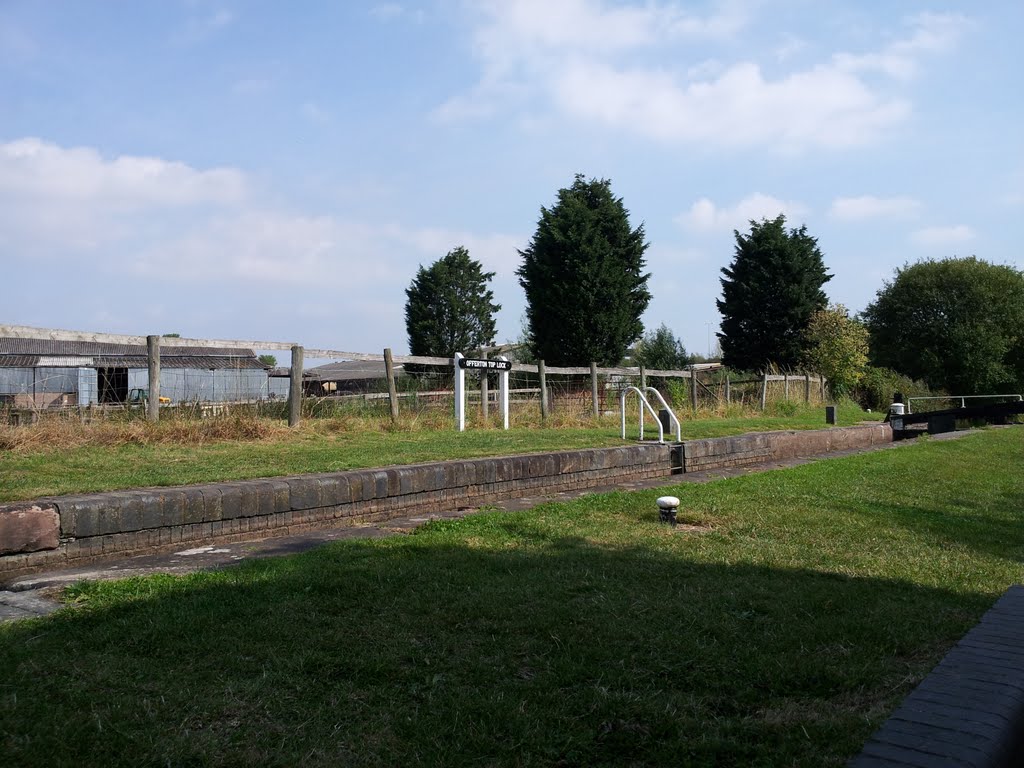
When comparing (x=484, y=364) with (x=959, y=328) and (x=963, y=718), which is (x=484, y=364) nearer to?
(x=963, y=718)

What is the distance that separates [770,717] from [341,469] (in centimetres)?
519

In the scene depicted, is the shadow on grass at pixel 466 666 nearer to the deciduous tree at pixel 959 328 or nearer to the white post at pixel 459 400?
the white post at pixel 459 400

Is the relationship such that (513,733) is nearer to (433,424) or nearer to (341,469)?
(341,469)

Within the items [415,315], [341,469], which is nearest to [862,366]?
[415,315]

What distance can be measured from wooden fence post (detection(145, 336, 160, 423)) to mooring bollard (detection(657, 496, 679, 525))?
20.2ft

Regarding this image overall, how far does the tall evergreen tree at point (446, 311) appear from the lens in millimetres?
37812

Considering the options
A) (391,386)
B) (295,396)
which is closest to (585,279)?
(391,386)

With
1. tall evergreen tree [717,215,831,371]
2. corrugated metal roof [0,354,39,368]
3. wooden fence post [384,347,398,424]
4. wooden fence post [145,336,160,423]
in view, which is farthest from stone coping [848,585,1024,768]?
tall evergreen tree [717,215,831,371]

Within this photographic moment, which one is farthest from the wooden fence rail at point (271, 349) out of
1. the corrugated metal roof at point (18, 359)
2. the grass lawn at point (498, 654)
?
the corrugated metal roof at point (18, 359)

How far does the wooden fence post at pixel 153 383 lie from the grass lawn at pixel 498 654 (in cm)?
530

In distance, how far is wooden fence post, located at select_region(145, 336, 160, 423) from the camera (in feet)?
31.2

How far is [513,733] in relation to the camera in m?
2.60

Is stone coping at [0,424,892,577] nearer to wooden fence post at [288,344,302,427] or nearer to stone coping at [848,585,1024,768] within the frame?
wooden fence post at [288,344,302,427]

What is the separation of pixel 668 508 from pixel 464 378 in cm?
805
